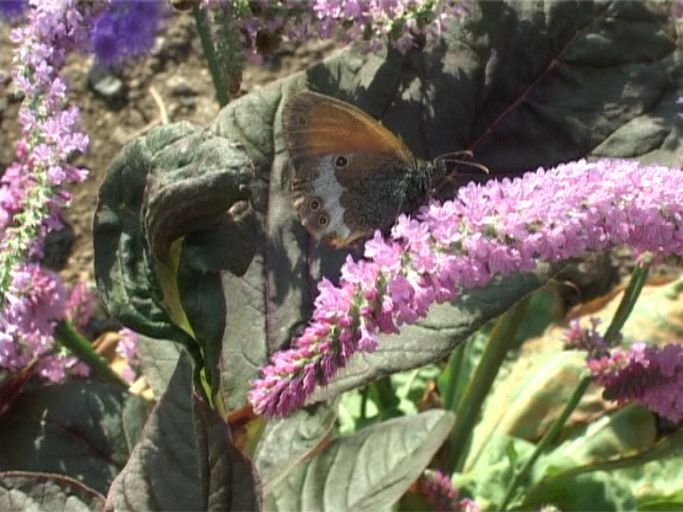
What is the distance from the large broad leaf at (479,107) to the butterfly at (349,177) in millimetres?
103

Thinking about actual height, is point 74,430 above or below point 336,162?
below

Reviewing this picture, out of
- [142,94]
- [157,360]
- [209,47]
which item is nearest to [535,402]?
[157,360]

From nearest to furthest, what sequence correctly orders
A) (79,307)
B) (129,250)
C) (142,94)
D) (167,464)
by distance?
(167,464) < (129,250) < (79,307) < (142,94)

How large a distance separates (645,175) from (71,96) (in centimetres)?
173

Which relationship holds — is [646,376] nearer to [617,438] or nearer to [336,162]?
[336,162]

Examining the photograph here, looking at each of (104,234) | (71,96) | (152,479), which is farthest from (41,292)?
(71,96)

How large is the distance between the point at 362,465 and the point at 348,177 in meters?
0.37

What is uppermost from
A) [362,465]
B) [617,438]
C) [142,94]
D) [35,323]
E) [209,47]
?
[209,47]

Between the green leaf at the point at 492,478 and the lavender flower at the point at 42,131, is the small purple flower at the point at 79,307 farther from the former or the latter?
the green leaf at the point at 492,478

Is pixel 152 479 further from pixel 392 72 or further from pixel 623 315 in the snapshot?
pixel 623 315

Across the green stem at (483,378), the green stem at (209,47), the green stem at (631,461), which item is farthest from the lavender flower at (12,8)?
the green stem at (631,461)

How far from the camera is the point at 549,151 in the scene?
1.35 metres

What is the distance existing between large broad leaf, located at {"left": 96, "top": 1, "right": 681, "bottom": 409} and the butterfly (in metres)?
0.10

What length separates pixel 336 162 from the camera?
116 cm
